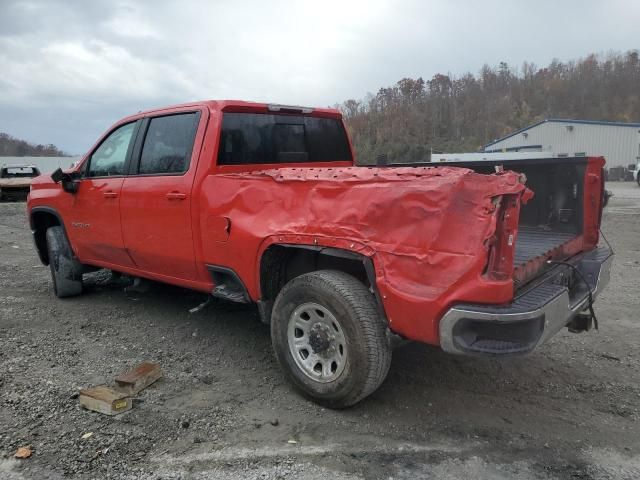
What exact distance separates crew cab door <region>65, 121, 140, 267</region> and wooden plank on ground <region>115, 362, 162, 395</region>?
59.5 inches

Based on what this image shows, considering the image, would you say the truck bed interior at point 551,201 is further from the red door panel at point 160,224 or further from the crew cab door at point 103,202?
the crew cab door at point 103,202

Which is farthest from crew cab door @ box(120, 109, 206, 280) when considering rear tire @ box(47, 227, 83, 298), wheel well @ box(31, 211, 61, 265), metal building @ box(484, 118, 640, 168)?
metal building @ box(484, 118, 640, 168)

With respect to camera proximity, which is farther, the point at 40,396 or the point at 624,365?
the point at 624,365

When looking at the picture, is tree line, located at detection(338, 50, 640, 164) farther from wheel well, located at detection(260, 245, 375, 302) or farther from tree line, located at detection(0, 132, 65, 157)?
wheel well, located at detection(260, 245, 375, 302)

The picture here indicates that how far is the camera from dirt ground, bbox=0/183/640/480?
2.94m

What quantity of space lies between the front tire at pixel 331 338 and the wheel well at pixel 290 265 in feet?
0.70

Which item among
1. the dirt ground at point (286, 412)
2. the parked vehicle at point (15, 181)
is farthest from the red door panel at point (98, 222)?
the parked vehicle at point (15, 181)

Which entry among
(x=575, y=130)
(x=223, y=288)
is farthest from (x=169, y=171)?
(x=575, y=130)

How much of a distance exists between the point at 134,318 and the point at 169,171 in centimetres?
179

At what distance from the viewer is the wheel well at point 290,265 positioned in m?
3.66

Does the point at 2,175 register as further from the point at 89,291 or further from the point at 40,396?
the point at 40,396

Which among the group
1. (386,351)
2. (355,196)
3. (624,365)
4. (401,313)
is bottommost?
(624,365)

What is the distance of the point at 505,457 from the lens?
299cm

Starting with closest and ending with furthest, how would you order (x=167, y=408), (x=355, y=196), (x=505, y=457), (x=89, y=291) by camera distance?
(x=505, y=457) → (x=355, y=196) → (x=167, y=408) → (x=89, y=291)
